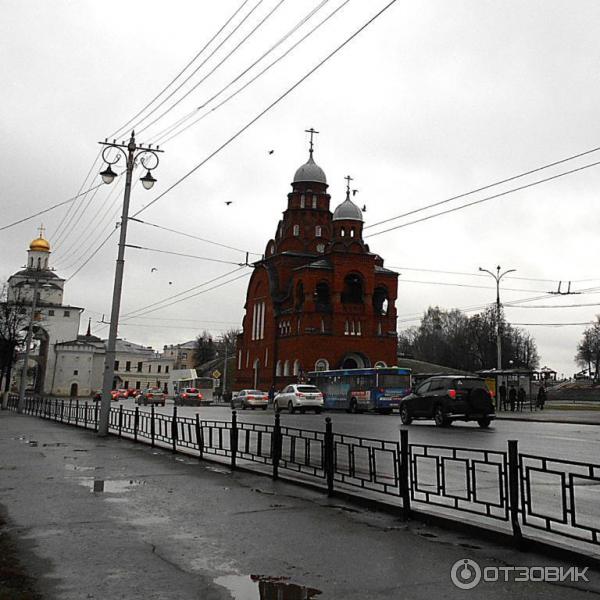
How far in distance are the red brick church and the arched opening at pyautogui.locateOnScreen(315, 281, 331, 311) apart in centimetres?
A: 10

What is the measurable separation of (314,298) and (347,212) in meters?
11.5

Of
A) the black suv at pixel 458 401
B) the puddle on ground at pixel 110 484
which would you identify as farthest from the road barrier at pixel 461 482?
the black suv at pixel 458 401

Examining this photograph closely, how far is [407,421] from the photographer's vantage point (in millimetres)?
22859

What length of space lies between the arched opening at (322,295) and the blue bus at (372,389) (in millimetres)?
19197

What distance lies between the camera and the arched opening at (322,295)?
60312mm

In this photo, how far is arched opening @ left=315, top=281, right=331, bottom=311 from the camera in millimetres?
60312

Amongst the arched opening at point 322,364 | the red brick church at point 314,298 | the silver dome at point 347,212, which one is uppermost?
the silver dome at point 347,212

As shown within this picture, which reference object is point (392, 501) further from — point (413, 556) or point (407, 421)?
point (407, 421)

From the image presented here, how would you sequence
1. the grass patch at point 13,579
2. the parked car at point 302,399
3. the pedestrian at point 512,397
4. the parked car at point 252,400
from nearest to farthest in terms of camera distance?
the grass patch at point 13,579
the parked car at point 302,399
the pedestrian at point 512,397
the parked car at point 252,400

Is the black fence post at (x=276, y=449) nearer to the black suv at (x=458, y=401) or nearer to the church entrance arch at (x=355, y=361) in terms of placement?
the black suv at (x=458, y=401)

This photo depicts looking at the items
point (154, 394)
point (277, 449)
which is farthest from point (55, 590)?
point (154, 394)

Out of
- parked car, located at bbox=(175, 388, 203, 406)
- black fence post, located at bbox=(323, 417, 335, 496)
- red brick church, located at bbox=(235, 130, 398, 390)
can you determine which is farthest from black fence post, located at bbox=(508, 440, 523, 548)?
parked car, located at bbox=(175, 388, 203, 406)

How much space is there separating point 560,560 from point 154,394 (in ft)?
170

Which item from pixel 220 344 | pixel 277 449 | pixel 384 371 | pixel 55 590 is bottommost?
pixel 55 590
